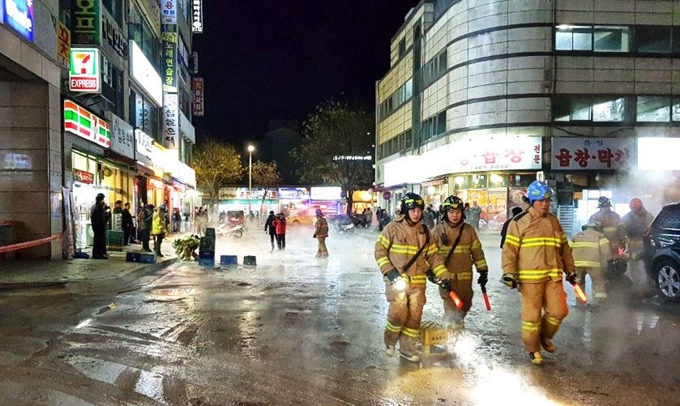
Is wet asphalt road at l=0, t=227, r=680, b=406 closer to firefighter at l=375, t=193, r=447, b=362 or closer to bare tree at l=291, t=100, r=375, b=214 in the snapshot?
firefighter at l=375, t=193, r=447, b=362

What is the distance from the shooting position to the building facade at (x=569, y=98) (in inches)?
1173

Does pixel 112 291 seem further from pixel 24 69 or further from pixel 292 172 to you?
pixel 292 172

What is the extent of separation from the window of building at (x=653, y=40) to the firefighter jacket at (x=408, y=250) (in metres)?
29.3

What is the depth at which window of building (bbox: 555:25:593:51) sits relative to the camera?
29.9m

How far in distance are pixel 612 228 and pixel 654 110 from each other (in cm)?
2466


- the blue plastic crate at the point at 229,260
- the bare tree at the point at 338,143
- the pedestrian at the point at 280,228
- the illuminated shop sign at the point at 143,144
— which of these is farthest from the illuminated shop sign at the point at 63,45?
the bare tree at the point at 338,143

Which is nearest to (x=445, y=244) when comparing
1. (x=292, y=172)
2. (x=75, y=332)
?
(x=75, y=332)

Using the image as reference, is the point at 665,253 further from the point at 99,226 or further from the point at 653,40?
the point at 653,40

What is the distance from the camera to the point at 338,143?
51.4m

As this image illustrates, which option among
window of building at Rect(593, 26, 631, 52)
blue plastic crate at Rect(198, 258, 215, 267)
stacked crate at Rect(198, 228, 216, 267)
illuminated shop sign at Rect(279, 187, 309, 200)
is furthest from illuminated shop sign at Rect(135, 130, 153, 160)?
illuminated shop sign at Rect(279, 187, 309, 200)

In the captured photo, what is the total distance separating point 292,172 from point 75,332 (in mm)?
76916

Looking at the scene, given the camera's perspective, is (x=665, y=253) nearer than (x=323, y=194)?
Yes

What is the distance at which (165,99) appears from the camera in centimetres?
3212

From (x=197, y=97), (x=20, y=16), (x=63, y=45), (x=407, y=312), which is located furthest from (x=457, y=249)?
(x=197, y=97)
